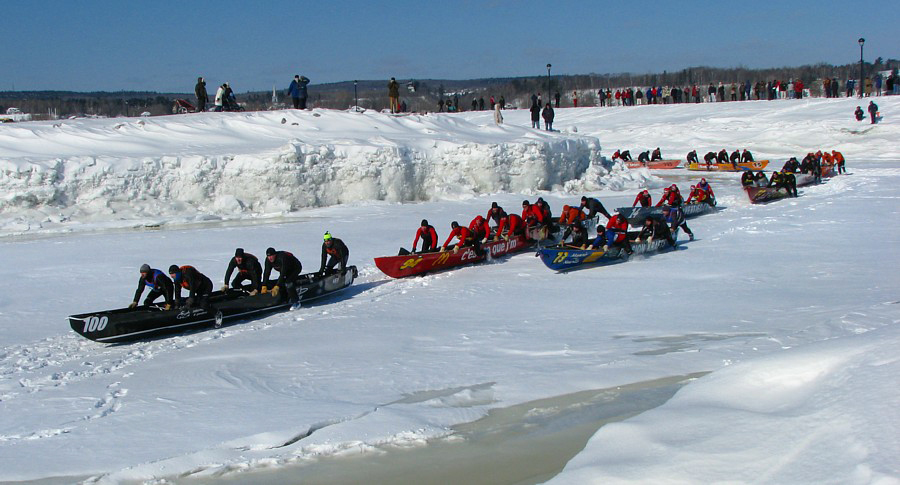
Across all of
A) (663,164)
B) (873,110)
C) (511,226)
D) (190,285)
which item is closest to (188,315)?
(190,285)

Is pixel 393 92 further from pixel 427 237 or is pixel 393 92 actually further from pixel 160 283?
pixel 160 283

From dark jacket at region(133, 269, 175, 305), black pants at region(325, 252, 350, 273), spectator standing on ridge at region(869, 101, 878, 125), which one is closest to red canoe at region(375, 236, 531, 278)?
black pants at region(325, 252, 350, 273)

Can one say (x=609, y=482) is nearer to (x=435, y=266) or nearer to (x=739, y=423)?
(x=739, y=423)

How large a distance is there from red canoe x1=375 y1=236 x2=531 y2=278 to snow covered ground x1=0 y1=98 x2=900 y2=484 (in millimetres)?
413

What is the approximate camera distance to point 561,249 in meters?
14.9

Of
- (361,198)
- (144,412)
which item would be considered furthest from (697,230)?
(144,412)

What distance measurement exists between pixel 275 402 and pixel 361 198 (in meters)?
17.7

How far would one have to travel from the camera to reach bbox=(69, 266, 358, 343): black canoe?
1080cm

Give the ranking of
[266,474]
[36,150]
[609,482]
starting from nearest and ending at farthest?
[609,482] → [266,474] → [36,150]

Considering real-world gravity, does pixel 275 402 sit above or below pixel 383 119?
below

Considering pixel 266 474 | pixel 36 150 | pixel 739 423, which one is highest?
pixel 36 150

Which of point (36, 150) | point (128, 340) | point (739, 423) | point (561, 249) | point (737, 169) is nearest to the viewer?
point (739, 423)

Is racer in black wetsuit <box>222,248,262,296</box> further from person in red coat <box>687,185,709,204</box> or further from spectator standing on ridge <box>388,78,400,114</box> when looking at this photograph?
spectator standing on ridge <box>388,78,400,114</box>

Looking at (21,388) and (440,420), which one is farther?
(21,388)
